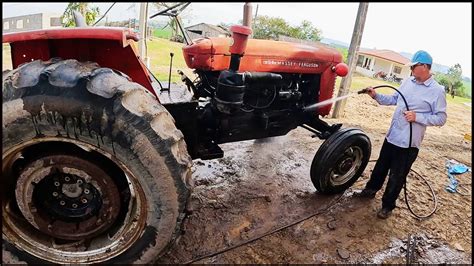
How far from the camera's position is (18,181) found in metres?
1.92

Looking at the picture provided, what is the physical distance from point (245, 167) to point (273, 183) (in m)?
0.46

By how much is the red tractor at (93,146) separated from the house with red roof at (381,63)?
35568mm

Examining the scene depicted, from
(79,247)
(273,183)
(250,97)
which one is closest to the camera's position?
(79,247)

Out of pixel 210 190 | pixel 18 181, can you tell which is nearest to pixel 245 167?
pixel 210 190

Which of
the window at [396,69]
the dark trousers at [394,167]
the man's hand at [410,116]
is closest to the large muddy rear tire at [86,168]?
the man's hand at [410,116]

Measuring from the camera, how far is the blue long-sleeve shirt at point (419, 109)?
9.73 ft

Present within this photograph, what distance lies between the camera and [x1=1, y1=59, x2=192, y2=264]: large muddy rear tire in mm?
1711

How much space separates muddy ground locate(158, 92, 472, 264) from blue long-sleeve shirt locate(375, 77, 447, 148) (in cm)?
83

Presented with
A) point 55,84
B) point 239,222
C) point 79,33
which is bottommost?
point 239,222

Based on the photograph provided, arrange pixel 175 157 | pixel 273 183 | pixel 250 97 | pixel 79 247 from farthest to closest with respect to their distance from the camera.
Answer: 1. pixel 273 183
2. pixel 250 97
3. pixel 79 247
4. pixel 175 157

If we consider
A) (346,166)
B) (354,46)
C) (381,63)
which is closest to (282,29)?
(381,63)

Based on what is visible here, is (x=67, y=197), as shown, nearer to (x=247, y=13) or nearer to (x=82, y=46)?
(x=82, y=46)

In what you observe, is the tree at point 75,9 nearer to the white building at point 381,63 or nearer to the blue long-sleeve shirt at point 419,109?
the blue long-sleeve shirt at point 419,109

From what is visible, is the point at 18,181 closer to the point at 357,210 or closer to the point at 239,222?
the point at 239,222
